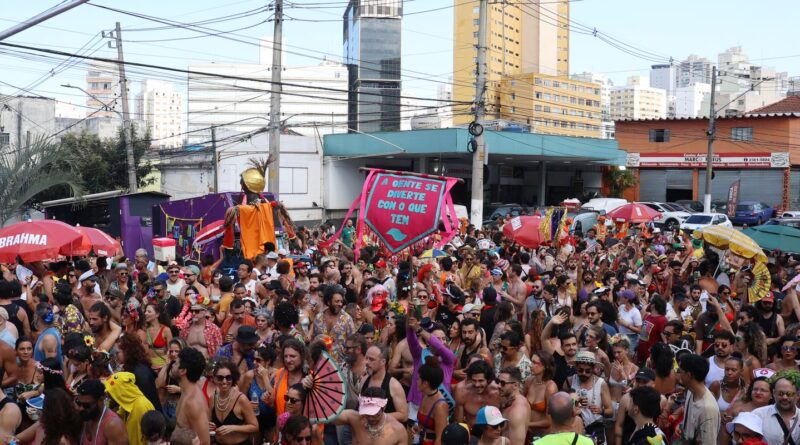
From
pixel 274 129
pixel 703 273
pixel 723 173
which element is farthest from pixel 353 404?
pixel 723 173

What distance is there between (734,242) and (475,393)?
672cm

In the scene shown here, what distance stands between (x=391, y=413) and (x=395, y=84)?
12193cm

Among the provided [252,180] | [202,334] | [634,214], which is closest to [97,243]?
[252,180]

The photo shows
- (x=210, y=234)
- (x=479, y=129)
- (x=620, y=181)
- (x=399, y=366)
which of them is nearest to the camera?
(x=399, y=366)

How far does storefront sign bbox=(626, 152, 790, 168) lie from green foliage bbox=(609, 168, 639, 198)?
189cm

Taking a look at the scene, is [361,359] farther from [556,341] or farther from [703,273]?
[703,273]

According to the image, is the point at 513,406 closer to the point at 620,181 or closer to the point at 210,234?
the point at 210,234

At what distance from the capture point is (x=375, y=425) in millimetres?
5738

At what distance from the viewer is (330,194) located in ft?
121

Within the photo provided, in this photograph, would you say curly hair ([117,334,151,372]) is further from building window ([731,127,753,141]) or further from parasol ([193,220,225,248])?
building window ([731,127,753,141])

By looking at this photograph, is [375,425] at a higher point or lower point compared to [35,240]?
lower

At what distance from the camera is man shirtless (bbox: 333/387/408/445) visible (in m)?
5.71

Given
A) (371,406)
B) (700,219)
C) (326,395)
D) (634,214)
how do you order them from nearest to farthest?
(371,406), (326,395), (634,214), (700,219)

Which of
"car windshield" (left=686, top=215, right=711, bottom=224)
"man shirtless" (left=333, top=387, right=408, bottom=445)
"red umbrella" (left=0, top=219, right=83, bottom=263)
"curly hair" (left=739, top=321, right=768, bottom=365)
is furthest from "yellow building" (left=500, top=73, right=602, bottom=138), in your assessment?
"man shirtless" (left=333, top=387, right=408, bottom=445)
